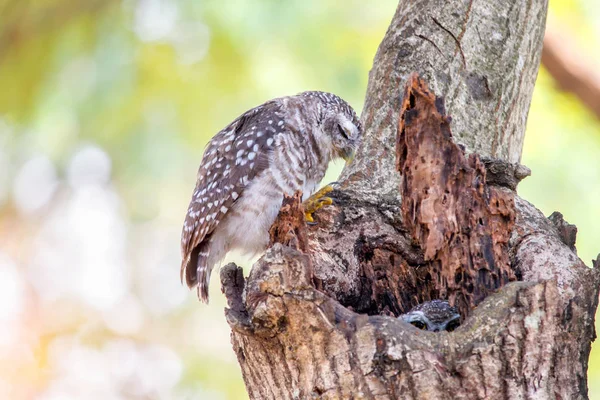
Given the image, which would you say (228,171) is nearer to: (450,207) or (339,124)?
(339,124)

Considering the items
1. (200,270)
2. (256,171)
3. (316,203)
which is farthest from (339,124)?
(200,270)

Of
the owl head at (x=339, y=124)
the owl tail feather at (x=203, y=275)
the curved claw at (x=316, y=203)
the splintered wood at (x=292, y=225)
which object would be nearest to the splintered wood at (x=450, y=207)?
the splintered wood at (x=292, y=225)

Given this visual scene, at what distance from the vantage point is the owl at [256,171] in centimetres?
399

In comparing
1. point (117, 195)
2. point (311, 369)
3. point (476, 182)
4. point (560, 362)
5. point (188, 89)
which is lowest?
point (560, 362)

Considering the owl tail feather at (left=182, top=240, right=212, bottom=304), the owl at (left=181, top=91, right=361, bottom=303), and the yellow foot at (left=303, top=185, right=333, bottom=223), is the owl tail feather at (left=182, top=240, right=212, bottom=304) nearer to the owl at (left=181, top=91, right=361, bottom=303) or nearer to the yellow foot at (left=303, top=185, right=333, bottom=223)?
the owl at (left=181, top=91, right=361, bottom=303)

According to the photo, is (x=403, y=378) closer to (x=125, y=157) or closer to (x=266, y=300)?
(x=266, y=300)

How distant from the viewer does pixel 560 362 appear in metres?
2.12

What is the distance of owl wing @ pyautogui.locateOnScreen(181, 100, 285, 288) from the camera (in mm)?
3990

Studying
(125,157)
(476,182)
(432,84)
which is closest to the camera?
(476,182)

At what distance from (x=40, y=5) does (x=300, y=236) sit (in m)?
4.79

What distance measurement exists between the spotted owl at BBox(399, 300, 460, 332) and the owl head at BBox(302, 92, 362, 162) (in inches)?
67.6

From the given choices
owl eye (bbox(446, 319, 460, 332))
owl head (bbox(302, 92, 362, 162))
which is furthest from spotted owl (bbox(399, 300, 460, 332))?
owl head (bbox(302, 92, 362, 162))

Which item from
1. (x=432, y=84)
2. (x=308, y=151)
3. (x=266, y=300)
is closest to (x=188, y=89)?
(x=308, y=151)

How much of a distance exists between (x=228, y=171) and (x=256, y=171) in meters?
0.16
